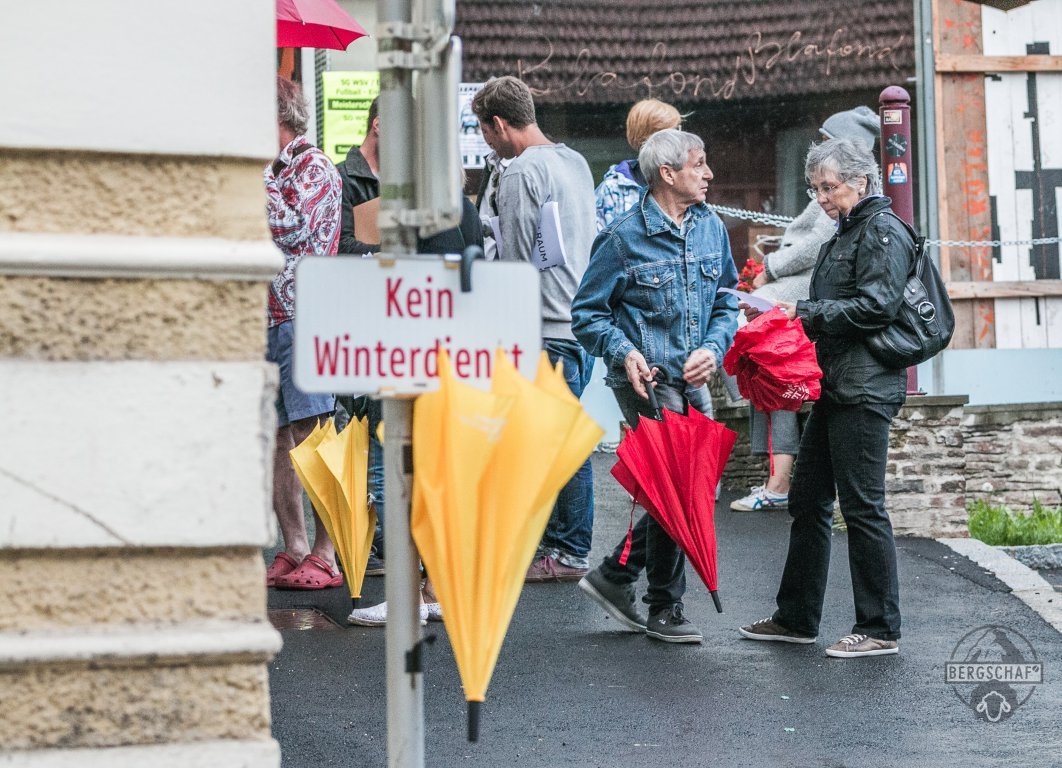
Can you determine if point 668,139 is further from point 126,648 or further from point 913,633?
point 126,648

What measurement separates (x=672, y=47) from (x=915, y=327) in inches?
355

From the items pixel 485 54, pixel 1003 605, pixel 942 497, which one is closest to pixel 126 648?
pixel 1003 605

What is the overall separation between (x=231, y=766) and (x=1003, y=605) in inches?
180

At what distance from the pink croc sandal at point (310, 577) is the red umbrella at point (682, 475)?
1813 mm

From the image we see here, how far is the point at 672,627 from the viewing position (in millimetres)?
6020

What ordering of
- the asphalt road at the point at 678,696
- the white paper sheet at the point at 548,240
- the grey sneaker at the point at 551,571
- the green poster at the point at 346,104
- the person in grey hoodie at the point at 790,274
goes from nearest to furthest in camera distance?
1. the asphalt road at the point at 678,696
2. the white paper sheet at the point at 548,240
3. the grey sneaker at the point at 551,571
4. the person in grey hoodie at the point at 790,274
5. the green poster at the point at 346,104

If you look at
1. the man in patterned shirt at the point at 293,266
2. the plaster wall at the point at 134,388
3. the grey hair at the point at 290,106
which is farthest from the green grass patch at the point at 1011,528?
the plaster wall at the point at 134,388

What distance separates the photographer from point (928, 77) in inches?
518

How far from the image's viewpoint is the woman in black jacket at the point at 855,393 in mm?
5609

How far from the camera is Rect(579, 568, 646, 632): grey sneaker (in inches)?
241

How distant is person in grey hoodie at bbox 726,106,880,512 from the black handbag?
214cm

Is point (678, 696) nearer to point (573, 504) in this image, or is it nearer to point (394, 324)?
point (573, 504)

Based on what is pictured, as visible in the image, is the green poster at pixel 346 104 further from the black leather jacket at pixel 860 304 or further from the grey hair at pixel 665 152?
the black leather jacket at pixel 860 304

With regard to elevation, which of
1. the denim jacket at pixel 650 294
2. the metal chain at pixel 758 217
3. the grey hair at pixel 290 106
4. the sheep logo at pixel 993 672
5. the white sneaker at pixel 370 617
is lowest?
the sheep logo at pixel 993 672
